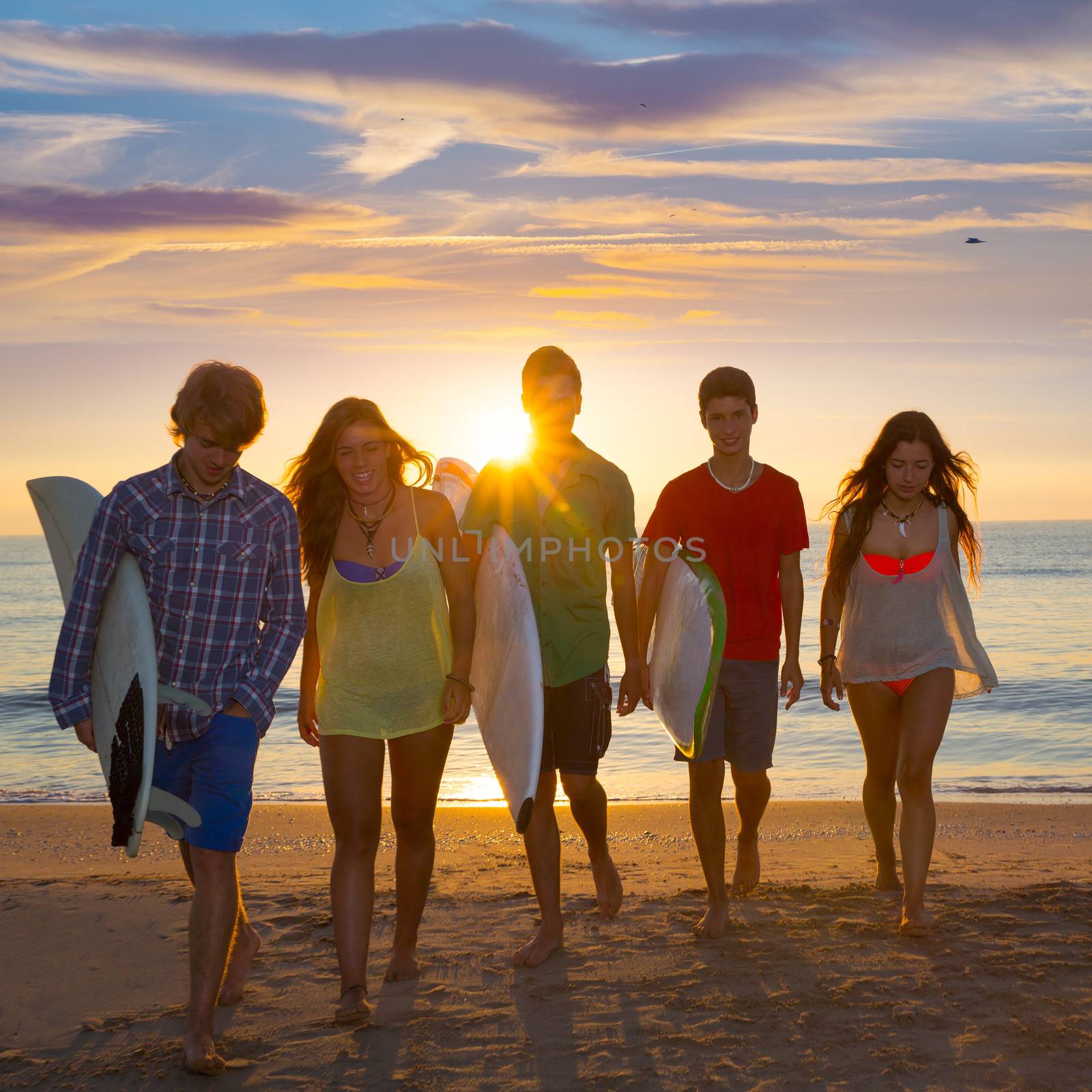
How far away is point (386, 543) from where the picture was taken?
3758 millimetres

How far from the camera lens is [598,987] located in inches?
152

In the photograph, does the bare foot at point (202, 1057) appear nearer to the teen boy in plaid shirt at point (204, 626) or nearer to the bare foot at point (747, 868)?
the teen boy in plaid shirt at point (204, 626)

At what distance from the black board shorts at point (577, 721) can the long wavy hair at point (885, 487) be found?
1304 mm

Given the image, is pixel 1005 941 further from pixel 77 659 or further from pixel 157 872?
pixel 157 872

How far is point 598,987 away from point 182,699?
1.74 meters

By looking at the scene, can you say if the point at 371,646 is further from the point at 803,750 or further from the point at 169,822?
the point at 803,750

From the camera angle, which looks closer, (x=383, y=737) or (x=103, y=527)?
(x=103, y=527)

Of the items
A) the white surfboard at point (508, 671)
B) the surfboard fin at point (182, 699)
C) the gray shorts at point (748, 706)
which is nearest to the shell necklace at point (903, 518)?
the gray shorts at point (748, 706)

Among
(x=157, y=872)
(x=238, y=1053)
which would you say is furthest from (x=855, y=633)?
(x=157, y=872)

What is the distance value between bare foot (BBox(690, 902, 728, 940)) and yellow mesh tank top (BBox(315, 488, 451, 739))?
4.85ft

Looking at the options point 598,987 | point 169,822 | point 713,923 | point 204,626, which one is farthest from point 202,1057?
point 713,923

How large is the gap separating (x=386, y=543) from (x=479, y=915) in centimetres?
191

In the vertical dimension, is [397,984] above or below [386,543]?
below

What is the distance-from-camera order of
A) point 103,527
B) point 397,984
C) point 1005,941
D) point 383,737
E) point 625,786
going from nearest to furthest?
1. point 103,527
2. point 383,737
3. point 397,984
4. point 1005,941
5. point 625,786
